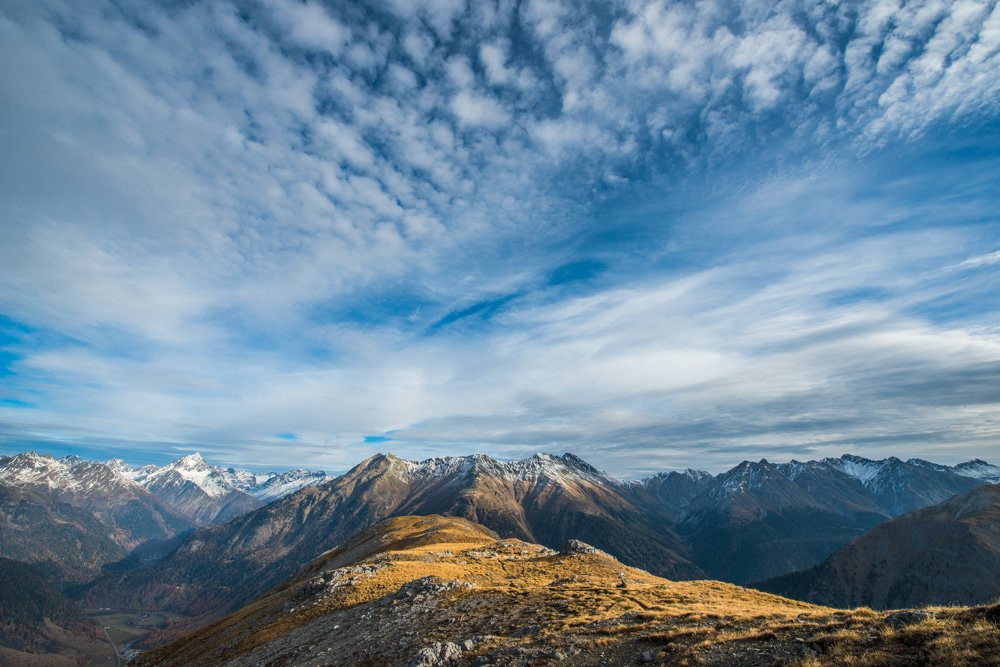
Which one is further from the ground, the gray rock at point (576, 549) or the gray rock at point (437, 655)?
the gray rock at point (437, 655)

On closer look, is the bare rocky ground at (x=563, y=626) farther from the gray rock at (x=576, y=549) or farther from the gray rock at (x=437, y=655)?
the gray rock at (x=576, y=549)

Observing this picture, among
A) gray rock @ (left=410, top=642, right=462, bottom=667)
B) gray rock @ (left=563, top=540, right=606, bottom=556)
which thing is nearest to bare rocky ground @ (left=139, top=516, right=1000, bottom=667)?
gray rock @ (left=410, top=642, right=462, bottom=667)

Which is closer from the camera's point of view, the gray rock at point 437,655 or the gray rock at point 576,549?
the gray rock at point 437,655

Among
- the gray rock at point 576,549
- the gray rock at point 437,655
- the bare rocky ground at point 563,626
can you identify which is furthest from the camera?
the gray rock at point 576,549

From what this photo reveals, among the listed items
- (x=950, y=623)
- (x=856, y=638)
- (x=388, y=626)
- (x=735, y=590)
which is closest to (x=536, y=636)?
(x=388, y=626)

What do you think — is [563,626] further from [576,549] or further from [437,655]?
[576,549]

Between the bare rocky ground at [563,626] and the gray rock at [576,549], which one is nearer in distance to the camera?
the bare rocky ground at [563,626]

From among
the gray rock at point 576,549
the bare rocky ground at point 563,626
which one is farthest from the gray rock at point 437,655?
the gray rock at point 576,549

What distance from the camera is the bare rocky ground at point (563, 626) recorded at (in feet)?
62.6

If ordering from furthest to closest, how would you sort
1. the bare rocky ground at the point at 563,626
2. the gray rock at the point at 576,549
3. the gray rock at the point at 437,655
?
1. the gray rock at the point at 576,549
2. the gray rock at the point at 437,655
3. the bare rocky ground at the point at 563,626

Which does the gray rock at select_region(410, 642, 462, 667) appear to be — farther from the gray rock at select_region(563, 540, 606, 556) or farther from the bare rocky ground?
the gray rock at select_region(563, 540, 606, 556)

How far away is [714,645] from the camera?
872 inches

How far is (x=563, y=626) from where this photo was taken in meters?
28.9

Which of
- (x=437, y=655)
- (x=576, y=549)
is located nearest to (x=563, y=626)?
(x=437, y=655)
